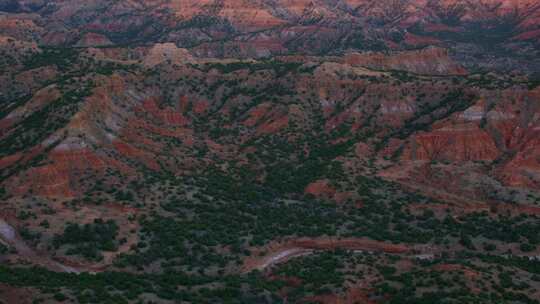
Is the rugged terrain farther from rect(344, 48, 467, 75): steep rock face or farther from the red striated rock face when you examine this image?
rect(344, 48, 467, 75): steep rock face

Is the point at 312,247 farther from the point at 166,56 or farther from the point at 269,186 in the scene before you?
the point at 166,56

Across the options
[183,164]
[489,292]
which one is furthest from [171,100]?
[489,292]

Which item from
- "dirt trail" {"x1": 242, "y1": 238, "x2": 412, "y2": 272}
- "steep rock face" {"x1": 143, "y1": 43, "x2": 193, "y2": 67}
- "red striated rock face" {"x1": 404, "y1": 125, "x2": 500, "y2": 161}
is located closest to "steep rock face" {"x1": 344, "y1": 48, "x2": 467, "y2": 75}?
"steep rock face" {"x1": 143, "y1": 43, "x2": 193, "y2": 67}

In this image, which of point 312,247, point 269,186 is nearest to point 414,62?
point 269,186

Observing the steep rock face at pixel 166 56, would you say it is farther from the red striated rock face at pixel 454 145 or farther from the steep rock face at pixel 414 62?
the red striated rock face at pixel 454 145

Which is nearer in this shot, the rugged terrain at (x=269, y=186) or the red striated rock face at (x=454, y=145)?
the rugged terrain at (x=269, y=186)

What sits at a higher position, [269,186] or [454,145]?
[454,145]

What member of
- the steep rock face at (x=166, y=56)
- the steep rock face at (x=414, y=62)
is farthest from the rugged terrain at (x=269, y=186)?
the steep rock face at (x=414, y=62)
